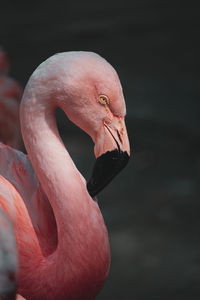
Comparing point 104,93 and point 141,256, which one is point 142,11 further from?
point 104,93

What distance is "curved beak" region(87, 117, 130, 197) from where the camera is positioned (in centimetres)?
211

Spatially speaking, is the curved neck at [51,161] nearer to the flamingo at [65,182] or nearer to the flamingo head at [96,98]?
the flamingo at [65,182]

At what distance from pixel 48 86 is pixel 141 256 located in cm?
177

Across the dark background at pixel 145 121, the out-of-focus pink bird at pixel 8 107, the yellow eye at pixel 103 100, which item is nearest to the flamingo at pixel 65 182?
the yellow eye at pixel 103 100

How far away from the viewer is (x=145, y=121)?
517cm

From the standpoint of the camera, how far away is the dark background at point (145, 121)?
346 cm

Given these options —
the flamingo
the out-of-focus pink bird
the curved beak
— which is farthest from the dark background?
the curved beak

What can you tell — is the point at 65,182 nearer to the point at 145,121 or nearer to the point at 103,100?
the point at 103,100

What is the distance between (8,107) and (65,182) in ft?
5.30

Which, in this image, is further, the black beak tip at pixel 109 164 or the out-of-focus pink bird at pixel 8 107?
the out-of-focus pink bird at pixel 8 107

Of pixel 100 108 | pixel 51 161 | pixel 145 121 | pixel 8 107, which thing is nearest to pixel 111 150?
pixel 100 108

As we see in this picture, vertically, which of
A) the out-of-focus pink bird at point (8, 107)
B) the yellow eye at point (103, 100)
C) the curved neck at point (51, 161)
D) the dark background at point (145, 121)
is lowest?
the dark background at point (145, 121)

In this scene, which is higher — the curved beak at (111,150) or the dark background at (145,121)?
the curved beak at (111,150)

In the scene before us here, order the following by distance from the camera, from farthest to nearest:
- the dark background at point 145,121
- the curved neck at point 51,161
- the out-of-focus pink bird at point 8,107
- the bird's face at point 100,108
A: the out-of-focus pink bird at point 8,107, the dark background at point 145,121, the curved neck at point 51,161, the bird's face at point 100,108
